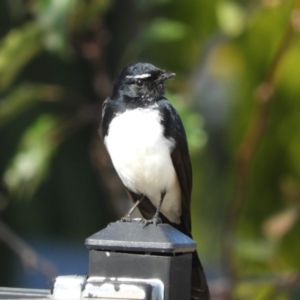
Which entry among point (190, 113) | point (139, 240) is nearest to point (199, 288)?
point (139, 240)

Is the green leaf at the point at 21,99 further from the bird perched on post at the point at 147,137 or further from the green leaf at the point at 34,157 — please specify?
the bird perched on post at the point at 147,137

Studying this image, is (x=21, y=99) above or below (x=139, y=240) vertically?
above

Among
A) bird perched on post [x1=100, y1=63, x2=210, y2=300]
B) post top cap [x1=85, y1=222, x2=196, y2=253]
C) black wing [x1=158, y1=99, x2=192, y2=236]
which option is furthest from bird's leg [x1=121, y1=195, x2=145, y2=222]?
post top cap [x1=85, y1=222, x2=196, y2=253]

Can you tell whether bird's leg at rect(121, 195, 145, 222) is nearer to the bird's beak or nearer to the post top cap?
the post top cap

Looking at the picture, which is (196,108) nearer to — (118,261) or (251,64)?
(251,64)

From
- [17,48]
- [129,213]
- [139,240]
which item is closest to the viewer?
[139,240]

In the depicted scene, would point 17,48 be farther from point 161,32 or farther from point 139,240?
point 139,240

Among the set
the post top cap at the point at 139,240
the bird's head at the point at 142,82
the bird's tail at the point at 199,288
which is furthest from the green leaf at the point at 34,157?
the post top cap at the point at 139,240
